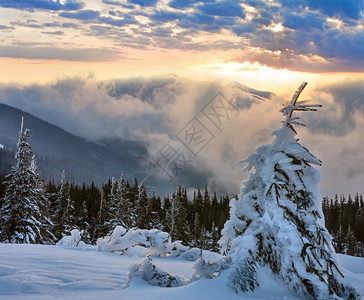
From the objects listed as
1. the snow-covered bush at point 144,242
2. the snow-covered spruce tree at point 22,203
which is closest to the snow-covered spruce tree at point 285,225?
the snow-covered bush at point 144,242

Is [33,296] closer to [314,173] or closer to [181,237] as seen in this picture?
[314,173]

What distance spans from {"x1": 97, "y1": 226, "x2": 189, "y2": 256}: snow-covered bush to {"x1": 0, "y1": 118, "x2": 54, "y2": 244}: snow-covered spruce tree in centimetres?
2131

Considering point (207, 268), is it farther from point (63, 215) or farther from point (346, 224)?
point (346, 224)

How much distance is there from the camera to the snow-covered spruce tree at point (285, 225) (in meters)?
5.94

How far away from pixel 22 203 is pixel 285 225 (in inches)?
1099

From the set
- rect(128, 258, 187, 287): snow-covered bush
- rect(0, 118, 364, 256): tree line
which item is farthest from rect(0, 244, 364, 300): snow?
rect(0, 118, 364, 256): tree line

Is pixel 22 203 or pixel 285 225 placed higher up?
pixel 285 225

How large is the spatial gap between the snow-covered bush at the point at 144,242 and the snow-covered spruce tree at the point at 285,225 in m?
2.61

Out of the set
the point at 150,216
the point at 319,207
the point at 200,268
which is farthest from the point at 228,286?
the point at 150,216

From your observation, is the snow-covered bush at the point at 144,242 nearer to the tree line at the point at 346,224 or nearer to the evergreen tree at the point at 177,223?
the evergreen tree at the point at 177,223

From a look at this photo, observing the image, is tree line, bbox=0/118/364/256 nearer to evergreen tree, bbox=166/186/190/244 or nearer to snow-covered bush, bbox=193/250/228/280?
evergreen tree, bbox=166/186/190/244

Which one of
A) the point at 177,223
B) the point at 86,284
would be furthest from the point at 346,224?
the point at 86,284

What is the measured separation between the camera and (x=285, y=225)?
6.39m

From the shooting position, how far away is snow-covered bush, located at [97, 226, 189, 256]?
9.91 meters
